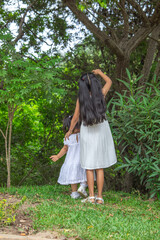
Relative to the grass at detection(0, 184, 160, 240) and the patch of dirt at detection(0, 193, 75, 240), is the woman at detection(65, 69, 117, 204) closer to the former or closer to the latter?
the grass at detection(0, 184, 160, 240)

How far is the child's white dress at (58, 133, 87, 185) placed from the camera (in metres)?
5.32

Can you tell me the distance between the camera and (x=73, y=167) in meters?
5.38

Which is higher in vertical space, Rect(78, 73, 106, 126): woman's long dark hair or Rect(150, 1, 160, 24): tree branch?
Rect(150, 1, 160, 24): tree branch

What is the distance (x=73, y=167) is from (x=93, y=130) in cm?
94

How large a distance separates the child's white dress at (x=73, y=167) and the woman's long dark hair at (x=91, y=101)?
0.85 meters

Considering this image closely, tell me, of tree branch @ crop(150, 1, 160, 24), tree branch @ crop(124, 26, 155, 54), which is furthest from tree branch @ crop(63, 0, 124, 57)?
tree branch @ crop(150, 1, 160, 24)

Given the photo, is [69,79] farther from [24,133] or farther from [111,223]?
[111,223]

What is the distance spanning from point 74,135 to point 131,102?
1.12m

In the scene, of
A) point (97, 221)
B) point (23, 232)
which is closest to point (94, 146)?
point (97, 221)

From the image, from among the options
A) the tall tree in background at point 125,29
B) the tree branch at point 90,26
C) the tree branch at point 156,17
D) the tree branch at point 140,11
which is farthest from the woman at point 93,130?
the tree branch at point 156,17

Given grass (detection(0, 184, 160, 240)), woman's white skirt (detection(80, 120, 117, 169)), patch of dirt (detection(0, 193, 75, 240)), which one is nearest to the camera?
patch of dirt (detection(0, 193, 75, 240))

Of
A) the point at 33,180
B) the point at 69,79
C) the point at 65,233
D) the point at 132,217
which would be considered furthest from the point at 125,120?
the point at 33,180

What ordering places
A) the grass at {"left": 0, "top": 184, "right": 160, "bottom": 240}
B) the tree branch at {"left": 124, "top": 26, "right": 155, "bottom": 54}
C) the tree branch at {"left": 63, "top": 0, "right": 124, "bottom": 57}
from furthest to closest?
the tree branch at {"left": 124, "top": 26, "right": 155, "bottom": 54} → the tree branch at {"left": 63, "top": 0, "right": 124, "bottom": 57} → the grass at {"left": 0, "top": 184, "right": 160, "bottom": 240}

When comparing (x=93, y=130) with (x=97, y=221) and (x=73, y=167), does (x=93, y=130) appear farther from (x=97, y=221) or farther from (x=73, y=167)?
(x=97, y=221)
